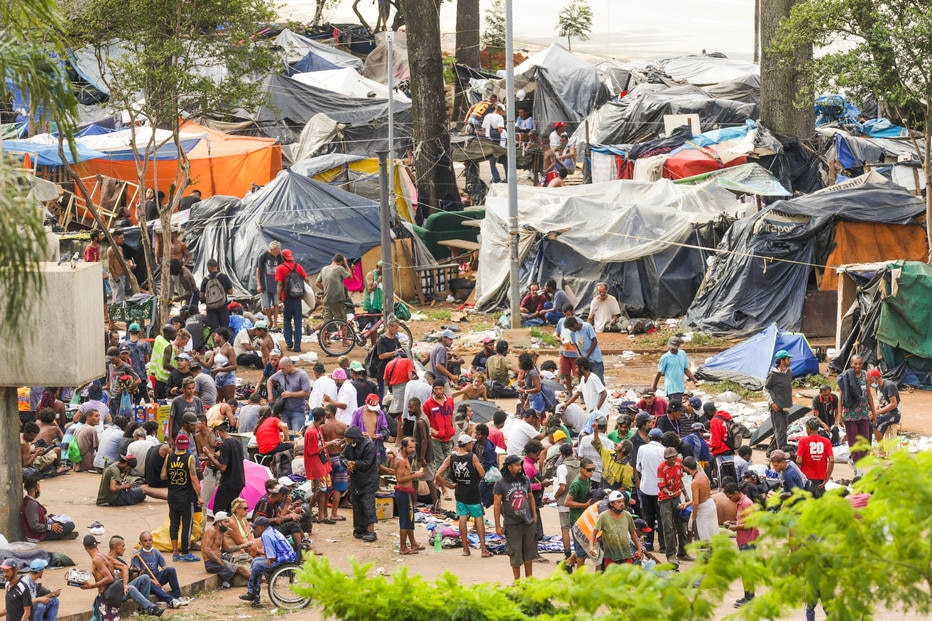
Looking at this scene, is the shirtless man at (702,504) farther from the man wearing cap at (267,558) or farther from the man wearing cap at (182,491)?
the man wearing cap at (182,491)

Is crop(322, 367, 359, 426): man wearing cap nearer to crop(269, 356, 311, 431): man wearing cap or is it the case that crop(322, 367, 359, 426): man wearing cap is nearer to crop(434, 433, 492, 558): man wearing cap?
crop(269, 356, 311, 431): man wearing cap

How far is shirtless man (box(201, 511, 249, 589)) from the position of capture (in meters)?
12.3

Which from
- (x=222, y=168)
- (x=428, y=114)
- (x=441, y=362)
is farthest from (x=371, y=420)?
(x=222, y=168)

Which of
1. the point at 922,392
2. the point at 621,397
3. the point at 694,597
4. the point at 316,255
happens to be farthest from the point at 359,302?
the point at 694,597

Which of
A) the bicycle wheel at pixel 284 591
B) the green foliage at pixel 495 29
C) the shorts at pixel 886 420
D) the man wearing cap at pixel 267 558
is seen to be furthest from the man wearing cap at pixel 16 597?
the green foliage at pixel 495 29

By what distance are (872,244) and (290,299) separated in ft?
31.4

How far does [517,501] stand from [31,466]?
5.95m

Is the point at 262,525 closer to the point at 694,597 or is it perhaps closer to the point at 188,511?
the point at 188,511

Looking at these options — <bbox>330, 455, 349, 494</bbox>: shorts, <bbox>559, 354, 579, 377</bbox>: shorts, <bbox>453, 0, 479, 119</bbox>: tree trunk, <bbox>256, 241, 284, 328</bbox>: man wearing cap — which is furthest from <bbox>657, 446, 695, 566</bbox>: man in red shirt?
<bbox>453, 0, 479, 119</bbox>: tree trunk

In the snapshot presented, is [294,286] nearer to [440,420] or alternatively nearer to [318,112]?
[440,420]

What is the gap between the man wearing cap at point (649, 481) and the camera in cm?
1284

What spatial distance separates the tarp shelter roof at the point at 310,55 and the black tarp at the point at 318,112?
3.60 metres

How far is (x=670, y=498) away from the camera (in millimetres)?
12641

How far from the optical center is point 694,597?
6742 mm
